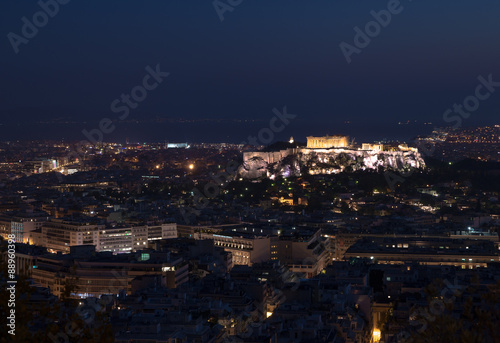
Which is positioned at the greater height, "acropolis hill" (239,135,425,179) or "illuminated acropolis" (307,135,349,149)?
"illuminated acropolis" (307,135,349,149)

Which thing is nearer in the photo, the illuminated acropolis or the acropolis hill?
the acropolis hill

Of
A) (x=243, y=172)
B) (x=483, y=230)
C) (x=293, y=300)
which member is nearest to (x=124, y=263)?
(x=293, y=300)

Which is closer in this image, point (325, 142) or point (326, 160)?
point (326, 160)

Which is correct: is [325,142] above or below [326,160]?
above

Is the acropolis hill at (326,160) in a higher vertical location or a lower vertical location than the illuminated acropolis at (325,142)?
lower

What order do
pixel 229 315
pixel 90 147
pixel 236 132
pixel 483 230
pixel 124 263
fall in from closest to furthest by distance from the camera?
pixel 229 315 < pixel 124 263 < pixel 483 230 < pixel 90 147 < pixel 236 132

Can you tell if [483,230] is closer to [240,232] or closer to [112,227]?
[240,232]

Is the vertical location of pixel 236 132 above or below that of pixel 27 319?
above

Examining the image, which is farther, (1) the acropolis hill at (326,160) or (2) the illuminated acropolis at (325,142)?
(2) the illuminated acropolis at (325,142)
